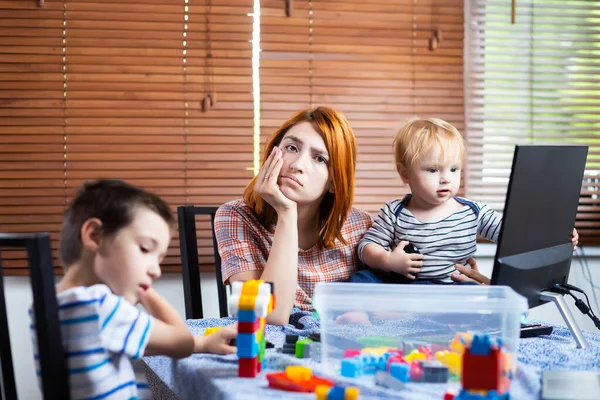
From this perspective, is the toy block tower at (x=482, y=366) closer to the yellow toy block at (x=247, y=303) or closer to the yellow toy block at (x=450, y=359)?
the yellow toy block at (x=450, y=359)

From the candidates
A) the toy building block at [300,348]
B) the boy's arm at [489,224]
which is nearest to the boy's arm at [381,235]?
the boy's arm at [489,224]

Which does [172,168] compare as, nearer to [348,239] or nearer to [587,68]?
[348,239]

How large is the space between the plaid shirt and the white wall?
0.91 meters

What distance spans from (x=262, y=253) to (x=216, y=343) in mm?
605

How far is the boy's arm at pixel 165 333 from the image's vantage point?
1.09 metres

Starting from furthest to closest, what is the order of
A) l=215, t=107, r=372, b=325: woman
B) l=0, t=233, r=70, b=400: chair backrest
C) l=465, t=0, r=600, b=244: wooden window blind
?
1. l=465, t=0, r=600, b=244: wooden window blind
2. l=215, t=107, r=372, b=325: woman
3. l=0, t=233, r=70, b=400: chair backrest

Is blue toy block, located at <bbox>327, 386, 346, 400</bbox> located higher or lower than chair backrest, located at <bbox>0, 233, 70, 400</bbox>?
lower

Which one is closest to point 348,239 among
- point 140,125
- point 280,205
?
point 280,205

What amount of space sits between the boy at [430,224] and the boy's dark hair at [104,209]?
0.74 metres

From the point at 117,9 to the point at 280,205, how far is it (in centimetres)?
135

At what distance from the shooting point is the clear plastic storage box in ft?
3.54

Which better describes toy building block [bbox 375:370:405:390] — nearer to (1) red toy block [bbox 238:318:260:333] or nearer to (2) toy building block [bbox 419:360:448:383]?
(2) toy building block [bbox 419:360:448:383]

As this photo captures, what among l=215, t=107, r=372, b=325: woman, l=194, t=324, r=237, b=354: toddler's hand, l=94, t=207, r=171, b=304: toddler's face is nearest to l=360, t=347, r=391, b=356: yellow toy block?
l=194, t=324, r=237, b=354: toddler's hand

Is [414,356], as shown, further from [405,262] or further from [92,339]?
[405,262]
